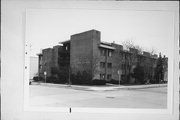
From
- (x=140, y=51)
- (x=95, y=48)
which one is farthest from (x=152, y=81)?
(x=95, y=48)

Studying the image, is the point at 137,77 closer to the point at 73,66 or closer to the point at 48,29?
the point at 73,66

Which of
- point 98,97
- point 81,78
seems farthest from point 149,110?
point 81,78

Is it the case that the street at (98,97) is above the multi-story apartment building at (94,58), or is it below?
below

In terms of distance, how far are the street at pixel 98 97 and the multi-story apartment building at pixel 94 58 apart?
24 cm

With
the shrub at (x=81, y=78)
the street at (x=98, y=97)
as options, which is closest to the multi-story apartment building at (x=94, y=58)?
the shrub at (x=81, y=78)

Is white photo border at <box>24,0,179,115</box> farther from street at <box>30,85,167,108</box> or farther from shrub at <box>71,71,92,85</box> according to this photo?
shrub at <box>71,71,92,85</box>

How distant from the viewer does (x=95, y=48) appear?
3.63m

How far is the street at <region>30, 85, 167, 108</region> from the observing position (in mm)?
3578

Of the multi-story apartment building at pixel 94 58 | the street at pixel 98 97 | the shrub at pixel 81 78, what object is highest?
the multi-story apartment building at pixel 94 58

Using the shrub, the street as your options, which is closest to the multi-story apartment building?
the shrub

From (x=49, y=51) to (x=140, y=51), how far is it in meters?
1.43

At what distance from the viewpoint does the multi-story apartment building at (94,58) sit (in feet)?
11.8

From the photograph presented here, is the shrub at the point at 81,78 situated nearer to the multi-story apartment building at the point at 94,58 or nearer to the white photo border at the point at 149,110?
the multi-story apartment building at the point at 94,58

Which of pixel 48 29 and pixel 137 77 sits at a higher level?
pixel 48 29
